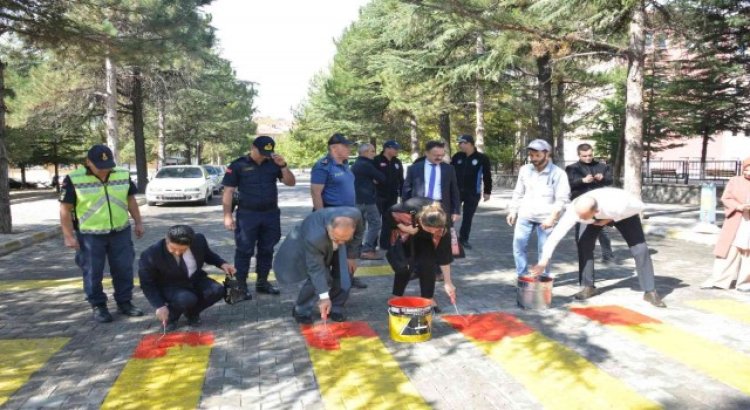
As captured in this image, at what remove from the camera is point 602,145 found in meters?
26.5

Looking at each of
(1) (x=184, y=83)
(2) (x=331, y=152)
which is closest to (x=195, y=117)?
(1) (x=184, y=83)

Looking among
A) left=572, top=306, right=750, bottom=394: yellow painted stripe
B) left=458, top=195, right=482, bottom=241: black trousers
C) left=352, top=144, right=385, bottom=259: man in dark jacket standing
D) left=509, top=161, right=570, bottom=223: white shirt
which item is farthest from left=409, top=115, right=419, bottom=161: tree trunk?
left=572, top=306, right=750, bottom=394: yellow painted stripe

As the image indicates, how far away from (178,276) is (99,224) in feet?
3.47

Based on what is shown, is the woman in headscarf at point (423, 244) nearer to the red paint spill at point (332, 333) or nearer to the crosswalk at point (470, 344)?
the crosswalk at point (470, 344)

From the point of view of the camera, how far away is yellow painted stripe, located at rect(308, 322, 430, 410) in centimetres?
396

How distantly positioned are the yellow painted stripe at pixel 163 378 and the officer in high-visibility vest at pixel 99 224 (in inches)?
40.8

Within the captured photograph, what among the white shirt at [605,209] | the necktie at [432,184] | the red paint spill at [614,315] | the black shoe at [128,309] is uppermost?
the necktie at [432,184]

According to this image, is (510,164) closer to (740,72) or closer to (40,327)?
(740,72)

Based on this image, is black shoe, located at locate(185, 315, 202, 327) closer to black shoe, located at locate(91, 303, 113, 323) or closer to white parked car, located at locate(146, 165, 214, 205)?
black shoe, located at locate(91, 303, 113, 323)

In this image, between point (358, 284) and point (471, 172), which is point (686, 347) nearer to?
point (358, 284)

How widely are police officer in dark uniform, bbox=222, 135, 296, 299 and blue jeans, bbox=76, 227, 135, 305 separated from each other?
1.14m

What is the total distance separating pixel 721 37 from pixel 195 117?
A: 3054cm

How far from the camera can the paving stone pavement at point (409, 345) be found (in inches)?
160

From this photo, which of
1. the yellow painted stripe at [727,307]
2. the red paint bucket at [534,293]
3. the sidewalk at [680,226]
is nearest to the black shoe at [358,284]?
the red paint bucket at [534,293]
